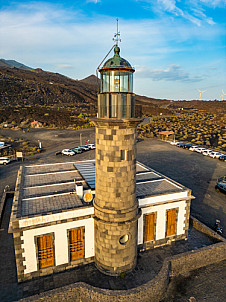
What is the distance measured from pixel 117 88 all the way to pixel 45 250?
950cm

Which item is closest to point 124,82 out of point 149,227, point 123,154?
point 123,154

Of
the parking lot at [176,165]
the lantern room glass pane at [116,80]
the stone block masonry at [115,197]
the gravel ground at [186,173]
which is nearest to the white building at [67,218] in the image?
the stone block masonry at [115,197]

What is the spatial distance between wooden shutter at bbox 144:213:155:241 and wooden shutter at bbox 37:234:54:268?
6.03 metres

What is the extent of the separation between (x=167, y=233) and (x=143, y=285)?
15.1ft

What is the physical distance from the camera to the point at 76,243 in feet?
39.6

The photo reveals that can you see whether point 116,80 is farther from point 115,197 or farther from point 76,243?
point 76,243

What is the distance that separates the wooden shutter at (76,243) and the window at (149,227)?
14.2ft

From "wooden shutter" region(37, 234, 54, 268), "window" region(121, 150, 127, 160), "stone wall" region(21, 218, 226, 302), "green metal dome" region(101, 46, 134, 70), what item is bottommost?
"stone wall" region(21, 218, 226, 302)

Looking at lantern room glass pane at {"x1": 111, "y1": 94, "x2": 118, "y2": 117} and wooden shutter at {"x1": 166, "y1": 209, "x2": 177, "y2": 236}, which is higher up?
lantern room glass pane at {"x1": 111, "y1": 94, "x2": 118, "y2": 117}

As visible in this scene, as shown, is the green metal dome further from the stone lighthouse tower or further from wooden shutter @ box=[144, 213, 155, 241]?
wooden shutter @ box=[144, 213, 155, 241]

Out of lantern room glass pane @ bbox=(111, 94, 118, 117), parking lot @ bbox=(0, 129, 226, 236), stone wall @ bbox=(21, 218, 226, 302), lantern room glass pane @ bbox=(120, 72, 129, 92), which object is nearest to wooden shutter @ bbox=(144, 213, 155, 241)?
stone wall @ bbox=(21, 218, 226, 302)

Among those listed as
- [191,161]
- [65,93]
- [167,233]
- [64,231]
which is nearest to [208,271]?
[167,233]

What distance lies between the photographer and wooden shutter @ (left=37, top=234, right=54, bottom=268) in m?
11.3

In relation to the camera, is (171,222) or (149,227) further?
(171,222)
